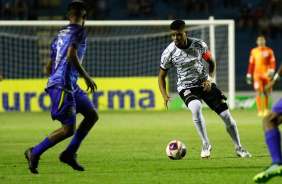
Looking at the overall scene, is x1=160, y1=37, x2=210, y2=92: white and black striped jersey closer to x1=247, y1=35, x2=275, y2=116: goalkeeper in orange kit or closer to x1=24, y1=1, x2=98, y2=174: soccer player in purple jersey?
x1=24, y1=1, x2=98, y2=174: soccer player in purple jersey

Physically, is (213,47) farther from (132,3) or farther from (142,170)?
(142,170)

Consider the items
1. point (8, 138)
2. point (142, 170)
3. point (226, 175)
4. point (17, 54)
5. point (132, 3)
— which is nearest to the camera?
point (226, 175)

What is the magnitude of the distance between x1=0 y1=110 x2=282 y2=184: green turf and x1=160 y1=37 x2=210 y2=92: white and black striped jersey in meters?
1.09

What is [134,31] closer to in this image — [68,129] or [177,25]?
[177,25]

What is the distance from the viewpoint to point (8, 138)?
11.4m

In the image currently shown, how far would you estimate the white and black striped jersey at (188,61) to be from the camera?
8.45 metres

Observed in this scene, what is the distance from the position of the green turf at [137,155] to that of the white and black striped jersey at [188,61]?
1087mm

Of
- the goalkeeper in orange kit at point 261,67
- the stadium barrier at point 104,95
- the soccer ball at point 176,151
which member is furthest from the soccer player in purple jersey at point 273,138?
the stadium barrier at point 104,95

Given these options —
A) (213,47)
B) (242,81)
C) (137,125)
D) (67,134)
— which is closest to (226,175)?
(67,134)

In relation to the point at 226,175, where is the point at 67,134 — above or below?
above

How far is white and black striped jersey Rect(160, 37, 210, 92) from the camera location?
8.45 meters

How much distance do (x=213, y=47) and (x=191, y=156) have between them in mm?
11468

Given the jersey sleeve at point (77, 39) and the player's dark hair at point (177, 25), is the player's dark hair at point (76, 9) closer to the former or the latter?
the jersey sleeve at point (77, 39)

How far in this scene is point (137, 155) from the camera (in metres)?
8.55
